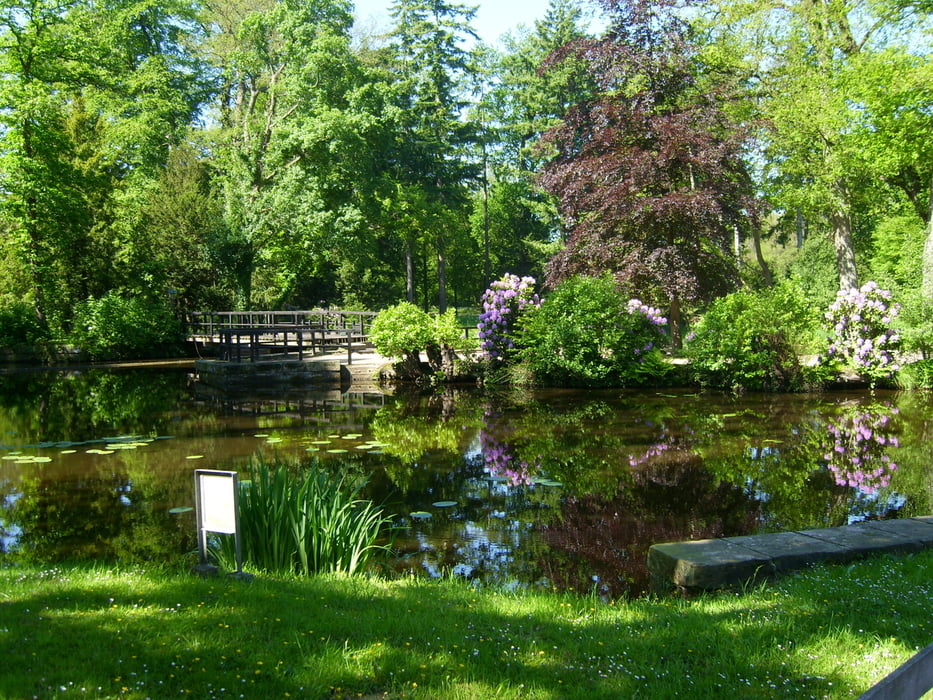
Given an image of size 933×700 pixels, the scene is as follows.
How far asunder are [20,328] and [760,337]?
22.5m

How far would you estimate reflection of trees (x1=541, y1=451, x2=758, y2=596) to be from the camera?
18.3ft

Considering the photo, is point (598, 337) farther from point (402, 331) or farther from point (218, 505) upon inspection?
point (218, 505)

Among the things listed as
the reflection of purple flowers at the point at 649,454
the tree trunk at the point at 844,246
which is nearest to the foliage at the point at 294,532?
the reflection of purple flowers at the point at 649,454

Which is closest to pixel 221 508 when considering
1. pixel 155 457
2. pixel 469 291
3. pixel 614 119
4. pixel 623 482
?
pixel 623 482

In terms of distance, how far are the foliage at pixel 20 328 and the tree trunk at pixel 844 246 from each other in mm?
25159

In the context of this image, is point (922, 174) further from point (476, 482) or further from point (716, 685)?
point (716, 685)

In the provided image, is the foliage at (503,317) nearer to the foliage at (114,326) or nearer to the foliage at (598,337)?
the foliage at (598,337)

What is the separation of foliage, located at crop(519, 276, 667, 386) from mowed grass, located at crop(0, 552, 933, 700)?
39.8 ft

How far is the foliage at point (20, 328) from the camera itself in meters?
24.0

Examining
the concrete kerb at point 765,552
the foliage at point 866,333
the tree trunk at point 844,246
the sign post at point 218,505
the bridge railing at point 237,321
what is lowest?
the concrete kerb at point 765,552

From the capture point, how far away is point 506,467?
9.20m

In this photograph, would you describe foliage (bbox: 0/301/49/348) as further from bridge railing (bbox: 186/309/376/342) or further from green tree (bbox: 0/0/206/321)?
bridge railing (bbox: 186/309/376/342)

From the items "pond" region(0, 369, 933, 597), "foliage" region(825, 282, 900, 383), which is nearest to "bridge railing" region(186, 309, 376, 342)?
"pond" region(0, 369, 933, 597)

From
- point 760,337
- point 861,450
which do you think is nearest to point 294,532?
point 861,450
